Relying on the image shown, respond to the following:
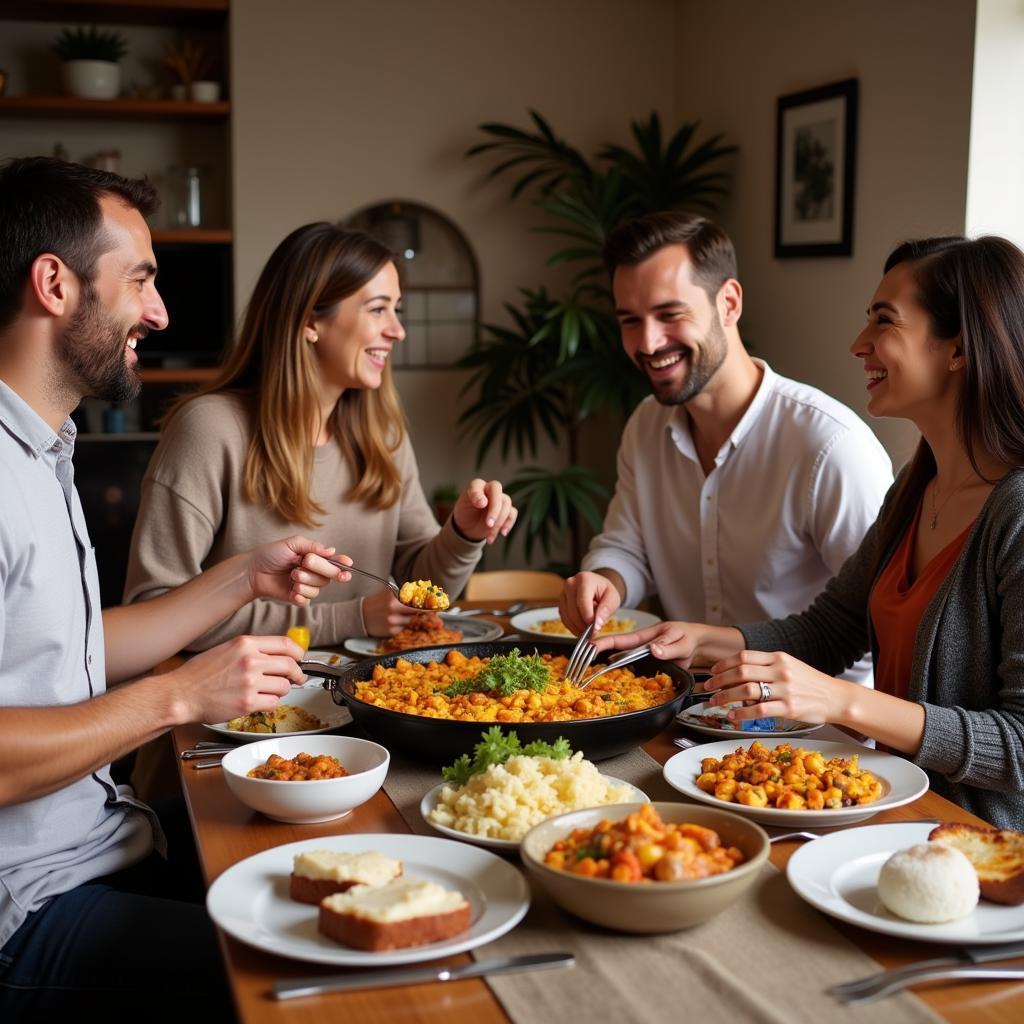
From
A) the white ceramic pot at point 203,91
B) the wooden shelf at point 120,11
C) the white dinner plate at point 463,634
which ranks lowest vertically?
the white dinner plate at point 463,634

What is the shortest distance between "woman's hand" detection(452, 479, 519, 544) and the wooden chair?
90 centimetres

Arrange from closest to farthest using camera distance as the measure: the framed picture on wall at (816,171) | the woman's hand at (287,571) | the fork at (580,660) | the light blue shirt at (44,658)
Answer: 1. the light blue shirt at (44,658)
2. the fork at (580,660)
3. the woman's hand at (287,571)
4. the framed picture on wall at (816,171)

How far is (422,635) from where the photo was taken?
242 centimetres

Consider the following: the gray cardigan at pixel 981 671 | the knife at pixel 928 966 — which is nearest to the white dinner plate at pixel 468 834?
the knife at pixel 928 966

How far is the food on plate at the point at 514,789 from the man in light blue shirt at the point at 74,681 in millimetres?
334

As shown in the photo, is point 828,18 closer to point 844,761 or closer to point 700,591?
point 700,591

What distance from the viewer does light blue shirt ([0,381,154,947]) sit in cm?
162

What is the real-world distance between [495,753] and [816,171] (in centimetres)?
369

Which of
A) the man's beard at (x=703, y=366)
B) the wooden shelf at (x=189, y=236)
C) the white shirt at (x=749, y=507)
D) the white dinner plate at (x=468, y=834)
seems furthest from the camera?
the wooden shelf at (x=189, y=236)

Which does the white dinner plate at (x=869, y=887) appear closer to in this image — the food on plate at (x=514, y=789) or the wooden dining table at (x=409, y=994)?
the wooden dining table at (x=409, y=994)

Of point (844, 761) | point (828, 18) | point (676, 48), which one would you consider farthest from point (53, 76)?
point (844, 761)

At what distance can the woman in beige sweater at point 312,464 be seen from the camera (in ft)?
8.50

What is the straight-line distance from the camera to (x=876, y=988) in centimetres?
110

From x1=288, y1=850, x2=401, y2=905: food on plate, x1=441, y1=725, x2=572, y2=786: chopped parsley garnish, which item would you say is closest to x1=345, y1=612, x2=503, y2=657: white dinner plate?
x1=441, y1=725, x2=572, y2=786: chopped parsley garnish
